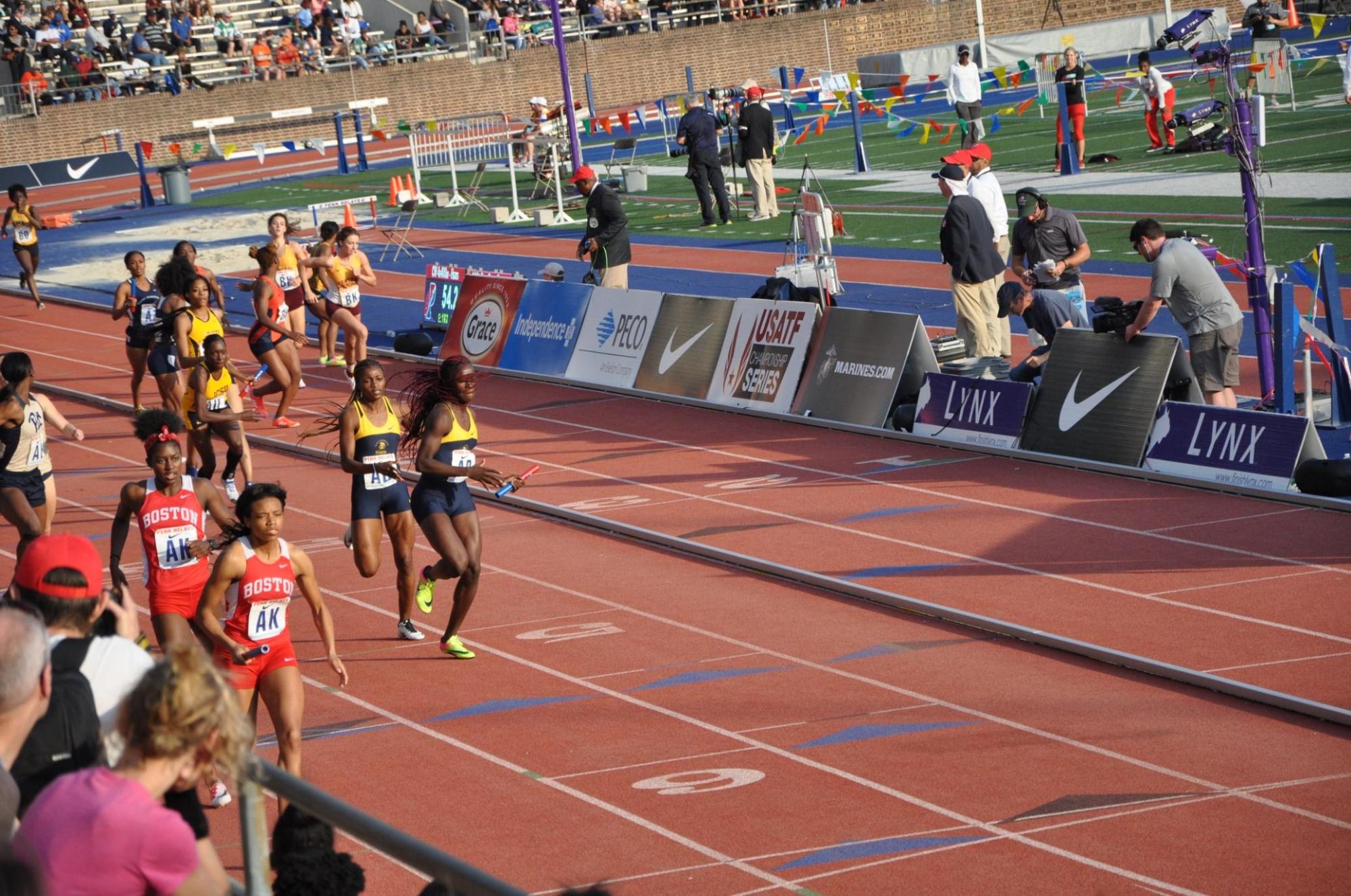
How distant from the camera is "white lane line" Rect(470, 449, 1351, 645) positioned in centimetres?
1060

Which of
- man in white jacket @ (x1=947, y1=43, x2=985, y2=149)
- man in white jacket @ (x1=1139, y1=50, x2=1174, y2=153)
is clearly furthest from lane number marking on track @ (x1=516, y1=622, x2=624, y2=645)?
man in white jacket @ (x1=947, y1=43, x2=985, y2=149)

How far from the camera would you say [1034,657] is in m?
10.4

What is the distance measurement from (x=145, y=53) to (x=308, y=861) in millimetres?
52438

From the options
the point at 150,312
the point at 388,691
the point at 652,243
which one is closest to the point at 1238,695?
the point at 388,691

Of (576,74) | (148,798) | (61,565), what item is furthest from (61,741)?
(576,74)

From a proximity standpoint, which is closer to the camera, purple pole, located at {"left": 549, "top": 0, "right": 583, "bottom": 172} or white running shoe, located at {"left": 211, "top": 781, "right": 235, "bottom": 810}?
white running shoe, located at {"left": 211, "top": 781, "right": 235, "bottom": 810}

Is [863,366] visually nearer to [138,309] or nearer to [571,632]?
[571,632]

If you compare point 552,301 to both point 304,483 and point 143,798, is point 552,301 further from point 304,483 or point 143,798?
point 143,798

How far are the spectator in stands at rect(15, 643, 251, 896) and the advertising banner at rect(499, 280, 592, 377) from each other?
16.3 metres

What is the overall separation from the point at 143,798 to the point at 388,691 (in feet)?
21.7

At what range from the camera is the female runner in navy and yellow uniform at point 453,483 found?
423 inches

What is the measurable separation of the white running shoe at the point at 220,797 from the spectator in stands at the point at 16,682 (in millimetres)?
4124

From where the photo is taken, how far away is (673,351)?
19.1 m

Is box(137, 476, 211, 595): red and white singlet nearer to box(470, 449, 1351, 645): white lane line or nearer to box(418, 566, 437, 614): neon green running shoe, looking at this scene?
box(418, 566, 437, 614): neon green running shoe
